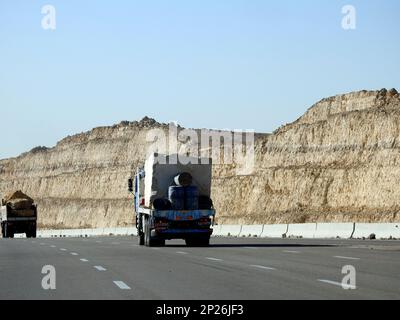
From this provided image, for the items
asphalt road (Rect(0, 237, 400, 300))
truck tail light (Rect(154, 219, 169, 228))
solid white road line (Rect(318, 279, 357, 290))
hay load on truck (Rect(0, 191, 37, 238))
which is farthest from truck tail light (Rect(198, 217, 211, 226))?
hay load on truck (Rect(0, 191, 37, 238))

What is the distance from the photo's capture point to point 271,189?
91.4 metres

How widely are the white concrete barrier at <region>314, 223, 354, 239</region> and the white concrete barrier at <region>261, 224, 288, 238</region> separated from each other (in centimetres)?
422

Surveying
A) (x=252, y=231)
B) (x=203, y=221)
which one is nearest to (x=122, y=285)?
(x=203, y=221)

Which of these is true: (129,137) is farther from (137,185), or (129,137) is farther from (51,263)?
(51,263)

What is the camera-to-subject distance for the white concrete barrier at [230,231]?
5974 centimetres

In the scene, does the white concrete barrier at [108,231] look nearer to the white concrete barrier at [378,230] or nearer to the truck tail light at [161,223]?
the white concrete barrier at [378,230]

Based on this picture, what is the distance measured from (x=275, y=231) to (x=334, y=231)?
8.18m

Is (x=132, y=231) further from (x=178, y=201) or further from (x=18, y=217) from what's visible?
(x=178, y=201)

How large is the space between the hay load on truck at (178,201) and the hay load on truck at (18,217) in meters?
38.2

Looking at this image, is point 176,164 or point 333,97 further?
point 333,97

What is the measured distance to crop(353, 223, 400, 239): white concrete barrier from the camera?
136 feet

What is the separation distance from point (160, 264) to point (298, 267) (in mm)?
3718

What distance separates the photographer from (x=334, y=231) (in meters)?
46.1
